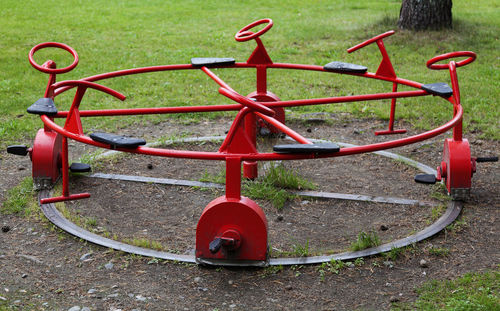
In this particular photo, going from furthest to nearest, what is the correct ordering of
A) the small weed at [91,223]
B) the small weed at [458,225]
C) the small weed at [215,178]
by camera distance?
the small weed at [215,178] < the small weed at [91,223] < the small weed at [458,225]

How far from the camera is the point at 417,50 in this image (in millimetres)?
9344

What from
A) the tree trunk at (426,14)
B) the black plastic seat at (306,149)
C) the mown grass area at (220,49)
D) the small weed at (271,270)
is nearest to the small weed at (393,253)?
the small weed at (271,270)

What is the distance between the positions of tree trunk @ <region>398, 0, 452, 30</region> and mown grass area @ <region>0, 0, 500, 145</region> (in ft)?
0.60

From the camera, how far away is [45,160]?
4941 millimetres

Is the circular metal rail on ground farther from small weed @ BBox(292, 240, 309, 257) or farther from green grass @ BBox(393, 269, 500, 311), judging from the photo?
green grass @ BBox(393, 269, 500, 311)

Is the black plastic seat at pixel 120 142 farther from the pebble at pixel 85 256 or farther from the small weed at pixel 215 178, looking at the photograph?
the small weed at pixel 215 178

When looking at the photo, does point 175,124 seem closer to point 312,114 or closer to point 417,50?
point 312,114

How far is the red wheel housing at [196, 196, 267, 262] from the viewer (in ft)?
12.4

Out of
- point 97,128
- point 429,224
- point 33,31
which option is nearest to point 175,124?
point 97,128

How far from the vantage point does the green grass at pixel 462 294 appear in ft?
11.3

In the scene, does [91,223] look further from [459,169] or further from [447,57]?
[447,57]

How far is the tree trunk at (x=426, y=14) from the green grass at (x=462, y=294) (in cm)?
662

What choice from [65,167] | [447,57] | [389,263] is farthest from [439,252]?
[65,167]

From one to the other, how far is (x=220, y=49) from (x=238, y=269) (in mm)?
6421
